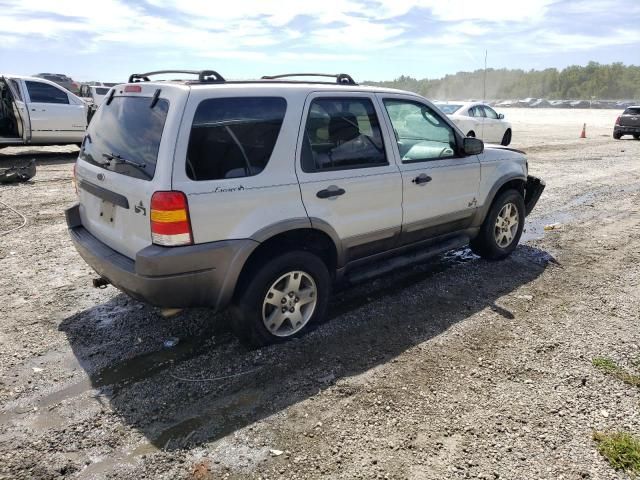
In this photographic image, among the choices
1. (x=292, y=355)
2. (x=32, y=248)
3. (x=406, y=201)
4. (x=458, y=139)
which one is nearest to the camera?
(x=292, y=355)

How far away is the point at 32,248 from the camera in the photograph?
232 inches

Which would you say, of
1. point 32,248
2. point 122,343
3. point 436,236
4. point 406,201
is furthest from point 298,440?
point 32,248

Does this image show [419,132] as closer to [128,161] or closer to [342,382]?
[342,382]

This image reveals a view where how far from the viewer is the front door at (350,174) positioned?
12.1 ft

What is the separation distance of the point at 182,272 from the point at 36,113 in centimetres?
1085

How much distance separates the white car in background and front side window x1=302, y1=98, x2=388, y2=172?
1261 centimetres

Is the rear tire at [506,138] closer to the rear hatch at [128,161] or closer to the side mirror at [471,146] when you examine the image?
the side mirror at [471,146]

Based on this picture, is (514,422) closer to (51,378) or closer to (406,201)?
(406,201)

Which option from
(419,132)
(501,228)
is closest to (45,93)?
(419,132)

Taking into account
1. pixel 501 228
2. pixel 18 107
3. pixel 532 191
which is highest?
pixel 18 107

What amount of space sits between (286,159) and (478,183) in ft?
8.04

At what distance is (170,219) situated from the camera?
3055 mm

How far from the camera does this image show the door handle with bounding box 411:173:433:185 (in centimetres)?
439

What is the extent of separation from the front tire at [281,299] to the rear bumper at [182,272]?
0.57 ft
